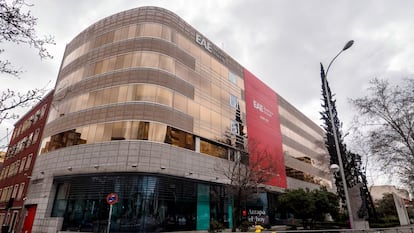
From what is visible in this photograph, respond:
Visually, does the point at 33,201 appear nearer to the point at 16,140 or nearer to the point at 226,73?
the point at 16,140

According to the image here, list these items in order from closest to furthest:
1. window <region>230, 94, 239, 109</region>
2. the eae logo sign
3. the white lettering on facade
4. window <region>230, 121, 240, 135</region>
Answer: the white lettering on facade → the eae logo sign → window <region>230, 121, 240, 135</region> → window <region>230, 94, 239, 109</region>

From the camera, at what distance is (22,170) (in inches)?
1221

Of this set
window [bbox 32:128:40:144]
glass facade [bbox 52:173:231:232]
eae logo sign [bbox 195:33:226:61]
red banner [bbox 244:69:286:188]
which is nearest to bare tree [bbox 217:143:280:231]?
red banner [bbox 244:69:286:188]

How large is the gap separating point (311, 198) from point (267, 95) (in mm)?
18953

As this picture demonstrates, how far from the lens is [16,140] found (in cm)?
3938

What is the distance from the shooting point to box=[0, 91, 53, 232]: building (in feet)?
89.9

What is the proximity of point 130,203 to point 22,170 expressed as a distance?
843 inches

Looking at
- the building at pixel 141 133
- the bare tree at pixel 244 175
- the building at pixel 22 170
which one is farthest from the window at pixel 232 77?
the building at pixel 22 170

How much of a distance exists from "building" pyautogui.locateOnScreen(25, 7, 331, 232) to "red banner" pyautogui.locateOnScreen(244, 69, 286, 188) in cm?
98

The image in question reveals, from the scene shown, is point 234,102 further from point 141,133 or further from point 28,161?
point 28,161

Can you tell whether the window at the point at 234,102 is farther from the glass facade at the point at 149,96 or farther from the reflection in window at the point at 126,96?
the reflection in window at the point at 126,96

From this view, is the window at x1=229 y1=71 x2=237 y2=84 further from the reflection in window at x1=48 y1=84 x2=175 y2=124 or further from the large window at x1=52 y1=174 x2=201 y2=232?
the large window at x1=52 y1=174 x2=201 y2=232

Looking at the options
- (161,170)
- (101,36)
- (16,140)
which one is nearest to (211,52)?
(101,36)

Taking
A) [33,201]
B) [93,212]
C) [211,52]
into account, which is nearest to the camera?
[93,212]
